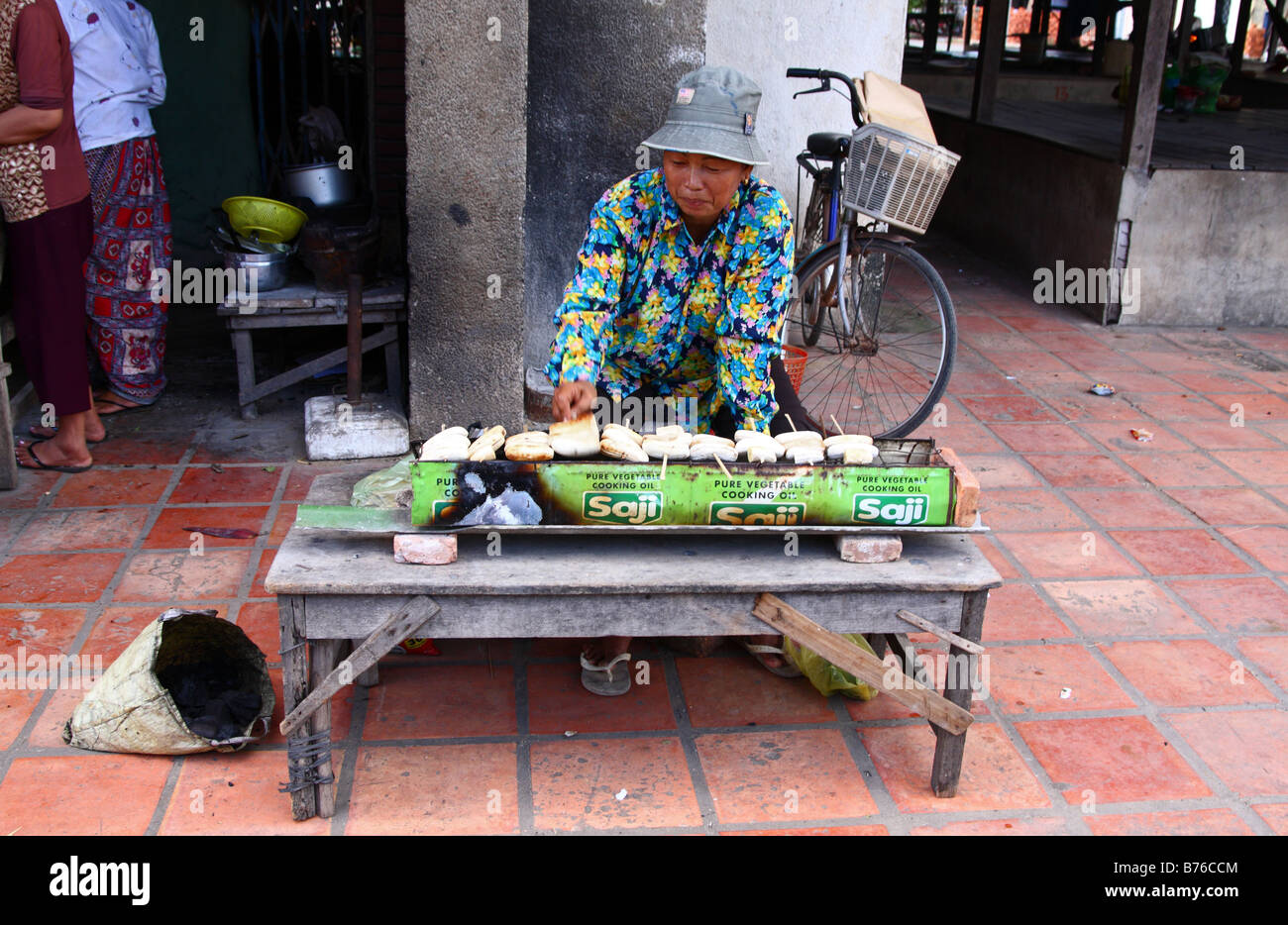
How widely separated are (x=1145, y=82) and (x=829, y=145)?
247 centimetres

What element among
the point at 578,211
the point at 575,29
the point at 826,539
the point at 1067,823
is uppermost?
the point at 575,29

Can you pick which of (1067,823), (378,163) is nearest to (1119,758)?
(1067,823)

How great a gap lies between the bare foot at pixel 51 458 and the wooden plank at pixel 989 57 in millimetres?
6662

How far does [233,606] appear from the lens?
355 cm

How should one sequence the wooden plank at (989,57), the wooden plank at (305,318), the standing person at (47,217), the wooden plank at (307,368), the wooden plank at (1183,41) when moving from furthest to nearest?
1. the wooden plank at (1183,41)
2. the wooden plank at (989,57)
3. the wooden plank at (307,368)
4. the wooden plank at (305,318)
5. the standing person at (47,217)

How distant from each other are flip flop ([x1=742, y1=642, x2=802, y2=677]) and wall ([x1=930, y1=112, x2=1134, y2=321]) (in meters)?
4.50

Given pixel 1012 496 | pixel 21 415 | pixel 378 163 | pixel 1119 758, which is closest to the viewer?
pixel 1119 758

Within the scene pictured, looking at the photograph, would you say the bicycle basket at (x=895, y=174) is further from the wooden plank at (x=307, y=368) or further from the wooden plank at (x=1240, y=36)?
the wooden plank at (x=1240, y=36)

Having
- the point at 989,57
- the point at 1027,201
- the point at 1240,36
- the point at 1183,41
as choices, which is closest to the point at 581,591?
the point at 1027,201

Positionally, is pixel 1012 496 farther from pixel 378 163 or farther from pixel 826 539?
pixel 378 163

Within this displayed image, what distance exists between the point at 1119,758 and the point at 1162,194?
4.77 m

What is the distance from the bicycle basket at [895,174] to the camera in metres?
4.73

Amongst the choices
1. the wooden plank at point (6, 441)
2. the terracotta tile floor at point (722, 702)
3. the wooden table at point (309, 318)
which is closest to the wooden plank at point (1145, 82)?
the terracotta tile floor at point (722, 702)

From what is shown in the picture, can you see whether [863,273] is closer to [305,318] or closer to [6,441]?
[305,318]
